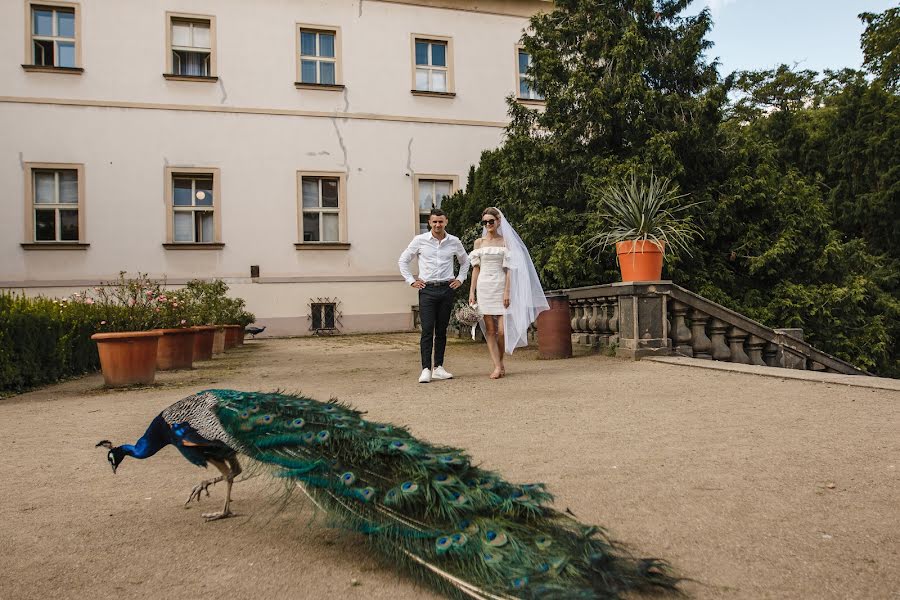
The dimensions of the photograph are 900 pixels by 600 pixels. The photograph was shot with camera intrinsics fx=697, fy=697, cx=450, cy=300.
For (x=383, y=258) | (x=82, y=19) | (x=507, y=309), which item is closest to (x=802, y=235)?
(x=507, y=309)

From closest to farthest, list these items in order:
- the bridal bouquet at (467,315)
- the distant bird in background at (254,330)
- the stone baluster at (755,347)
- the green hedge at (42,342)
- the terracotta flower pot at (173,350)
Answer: the green hedge at (42,342) → the stone baluster at (755,347) → the terracotta flower pot at (173,350) → the bridal bouquet at (467,315) → the distant bird in background at (254,330)

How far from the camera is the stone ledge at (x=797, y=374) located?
6766 mm

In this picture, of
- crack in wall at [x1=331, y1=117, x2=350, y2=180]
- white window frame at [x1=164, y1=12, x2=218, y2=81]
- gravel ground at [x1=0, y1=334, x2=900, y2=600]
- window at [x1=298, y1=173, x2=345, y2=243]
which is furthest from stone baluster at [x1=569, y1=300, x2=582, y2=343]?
white window frame at [x1=164, y1=12, x2=218, y2=81]

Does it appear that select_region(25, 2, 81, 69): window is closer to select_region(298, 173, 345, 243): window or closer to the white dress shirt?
select_region(298, 173, 345, 243): window

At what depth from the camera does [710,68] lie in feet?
45.5

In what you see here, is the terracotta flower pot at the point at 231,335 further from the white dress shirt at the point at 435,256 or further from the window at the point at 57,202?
the white dress shirt at the point at 435,256

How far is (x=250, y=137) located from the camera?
19.1 meters

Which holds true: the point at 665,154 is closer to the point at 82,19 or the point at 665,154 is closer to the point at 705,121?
the point at 705,121

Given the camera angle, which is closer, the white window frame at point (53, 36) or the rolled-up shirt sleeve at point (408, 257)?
the rolled-up shirt sleeve at point (408, 257)

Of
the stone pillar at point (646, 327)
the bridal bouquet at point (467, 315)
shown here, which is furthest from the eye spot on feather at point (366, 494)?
the bridal bouquet at point (467, 315)

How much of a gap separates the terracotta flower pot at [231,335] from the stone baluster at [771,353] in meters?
10.4

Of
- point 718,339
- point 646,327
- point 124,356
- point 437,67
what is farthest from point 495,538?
point 437,67

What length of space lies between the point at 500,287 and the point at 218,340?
24.1 ft

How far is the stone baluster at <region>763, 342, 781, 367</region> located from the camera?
10.6 m
